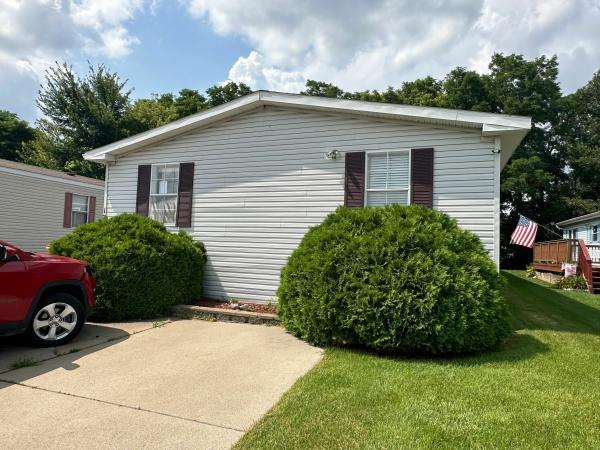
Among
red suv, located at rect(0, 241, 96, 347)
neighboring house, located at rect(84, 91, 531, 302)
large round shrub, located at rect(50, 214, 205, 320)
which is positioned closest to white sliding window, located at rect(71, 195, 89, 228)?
neighboring house, located at rect(84, 91, 531, 302)

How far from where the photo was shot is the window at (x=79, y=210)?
50.4ft

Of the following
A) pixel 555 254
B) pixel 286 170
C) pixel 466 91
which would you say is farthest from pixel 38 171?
pixel 466 91

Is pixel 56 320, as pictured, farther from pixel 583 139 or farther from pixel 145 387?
pixel 583 139

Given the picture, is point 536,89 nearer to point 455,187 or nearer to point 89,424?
point 455,187

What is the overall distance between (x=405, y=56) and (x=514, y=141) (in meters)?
7.09

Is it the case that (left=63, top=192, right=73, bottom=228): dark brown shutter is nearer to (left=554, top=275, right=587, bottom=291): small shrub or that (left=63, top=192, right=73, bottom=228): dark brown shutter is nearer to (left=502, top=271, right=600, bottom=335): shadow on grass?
(left=502, top=271, right=600, bottom=335): shadow on grass

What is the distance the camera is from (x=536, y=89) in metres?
28.1

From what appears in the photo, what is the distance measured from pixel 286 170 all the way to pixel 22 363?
528 cm

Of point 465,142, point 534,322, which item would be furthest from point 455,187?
point 534,322

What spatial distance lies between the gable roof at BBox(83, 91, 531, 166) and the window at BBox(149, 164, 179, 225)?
0.73 m

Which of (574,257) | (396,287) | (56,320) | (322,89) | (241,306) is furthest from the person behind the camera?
(322,89)

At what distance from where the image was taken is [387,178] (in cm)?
707

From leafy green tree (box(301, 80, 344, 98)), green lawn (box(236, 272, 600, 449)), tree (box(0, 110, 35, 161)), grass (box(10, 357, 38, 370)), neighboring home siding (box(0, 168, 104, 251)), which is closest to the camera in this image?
green lawn (box(236, 272, 600, 449))

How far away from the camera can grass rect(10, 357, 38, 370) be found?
4.12 metres
